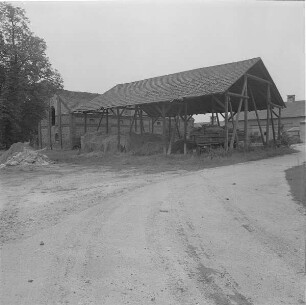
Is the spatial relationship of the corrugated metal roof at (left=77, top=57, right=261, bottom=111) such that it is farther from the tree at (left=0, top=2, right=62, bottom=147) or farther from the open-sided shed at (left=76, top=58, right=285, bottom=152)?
the tree at (left=0, top=2, right=62, bottom=147)

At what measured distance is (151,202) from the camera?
8.12 metres

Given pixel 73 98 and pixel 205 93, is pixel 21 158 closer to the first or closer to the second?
pixel 205 93

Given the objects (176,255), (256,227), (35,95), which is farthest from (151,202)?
(35,95)

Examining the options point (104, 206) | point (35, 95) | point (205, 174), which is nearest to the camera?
point (104, 206)

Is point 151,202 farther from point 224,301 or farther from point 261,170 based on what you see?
point 261,170

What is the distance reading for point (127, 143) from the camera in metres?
24.5

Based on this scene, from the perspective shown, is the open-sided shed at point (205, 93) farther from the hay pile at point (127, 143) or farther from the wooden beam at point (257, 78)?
the hay pile at point (127, 143)

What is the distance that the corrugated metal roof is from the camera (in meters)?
20.6

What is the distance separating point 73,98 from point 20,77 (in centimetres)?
1486

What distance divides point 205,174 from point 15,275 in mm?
9887

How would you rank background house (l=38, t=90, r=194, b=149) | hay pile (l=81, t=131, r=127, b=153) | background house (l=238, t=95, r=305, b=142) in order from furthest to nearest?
1. background house (l=238, t=95, r=305, b=142)
2. background house (l=38, t=90, r=194, b=149)
3. hay pile (l=81, t=131, r=127, b=153)

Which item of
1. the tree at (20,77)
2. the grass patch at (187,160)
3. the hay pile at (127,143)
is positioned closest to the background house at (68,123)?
the hay pile at (127,143)

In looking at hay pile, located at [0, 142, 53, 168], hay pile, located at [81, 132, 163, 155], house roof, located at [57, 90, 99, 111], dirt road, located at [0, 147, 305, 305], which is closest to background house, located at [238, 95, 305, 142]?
house roof, located at [57, 90, 99, 111]

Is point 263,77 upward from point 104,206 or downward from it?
upward
